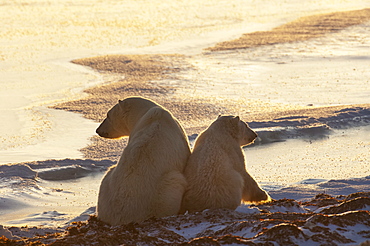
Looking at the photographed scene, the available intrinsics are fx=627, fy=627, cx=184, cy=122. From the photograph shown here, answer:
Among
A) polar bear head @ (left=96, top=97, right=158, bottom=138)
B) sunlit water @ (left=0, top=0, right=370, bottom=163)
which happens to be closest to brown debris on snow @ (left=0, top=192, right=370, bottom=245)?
polar bear head @ (left=96, top=97, right=158, bottom=138)

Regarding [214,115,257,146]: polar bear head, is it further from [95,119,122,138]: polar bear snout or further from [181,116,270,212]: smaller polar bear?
[95,119,122,138]: polar bear snout

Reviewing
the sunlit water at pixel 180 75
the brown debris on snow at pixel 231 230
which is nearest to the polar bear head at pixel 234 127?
the brown debris on snow at pixel 231 230

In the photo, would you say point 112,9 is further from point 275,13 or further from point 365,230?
point 365,230

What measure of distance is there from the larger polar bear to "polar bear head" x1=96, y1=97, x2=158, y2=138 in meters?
0.72

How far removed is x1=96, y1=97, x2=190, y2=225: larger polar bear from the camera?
21.5ft

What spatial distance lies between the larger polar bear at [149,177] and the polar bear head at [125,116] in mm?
716

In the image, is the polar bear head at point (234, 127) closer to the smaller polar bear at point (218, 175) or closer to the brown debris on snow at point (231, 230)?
the smaller polar bear at point (218, 175)

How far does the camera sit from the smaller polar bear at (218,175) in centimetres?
685

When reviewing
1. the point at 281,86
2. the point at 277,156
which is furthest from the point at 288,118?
the point at 281,86

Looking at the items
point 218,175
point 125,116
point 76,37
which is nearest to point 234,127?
point 218,175

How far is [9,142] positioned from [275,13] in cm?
2091

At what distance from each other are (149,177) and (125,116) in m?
1.71

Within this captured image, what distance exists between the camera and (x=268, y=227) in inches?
228

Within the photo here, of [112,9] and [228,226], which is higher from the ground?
[112,9]
